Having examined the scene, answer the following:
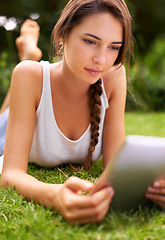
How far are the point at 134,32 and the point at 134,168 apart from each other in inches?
225

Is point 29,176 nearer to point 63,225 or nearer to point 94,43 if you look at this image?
point 63,225

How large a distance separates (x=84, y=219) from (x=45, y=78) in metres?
1.00

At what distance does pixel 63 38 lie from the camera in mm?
1720

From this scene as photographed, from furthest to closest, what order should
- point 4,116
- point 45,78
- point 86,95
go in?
1. point 4,116
2. point 86,95
3. point 45,78

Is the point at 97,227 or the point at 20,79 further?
the point at 20,79

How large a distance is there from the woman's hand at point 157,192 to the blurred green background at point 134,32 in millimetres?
3674

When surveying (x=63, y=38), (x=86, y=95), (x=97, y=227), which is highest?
(x=63, y=38)

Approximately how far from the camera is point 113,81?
2070 mm

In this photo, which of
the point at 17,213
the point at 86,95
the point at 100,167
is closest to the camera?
the point at 17,213

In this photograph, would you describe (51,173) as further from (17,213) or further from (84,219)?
(84,219)

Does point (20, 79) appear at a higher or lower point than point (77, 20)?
lower

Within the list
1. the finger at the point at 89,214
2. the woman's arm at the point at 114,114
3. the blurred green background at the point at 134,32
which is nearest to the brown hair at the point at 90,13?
A: the woman's arm at the point at 114,114

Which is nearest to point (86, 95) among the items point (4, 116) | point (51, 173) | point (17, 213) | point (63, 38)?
point (63, 38)

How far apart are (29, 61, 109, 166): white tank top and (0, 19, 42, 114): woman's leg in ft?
3.78
